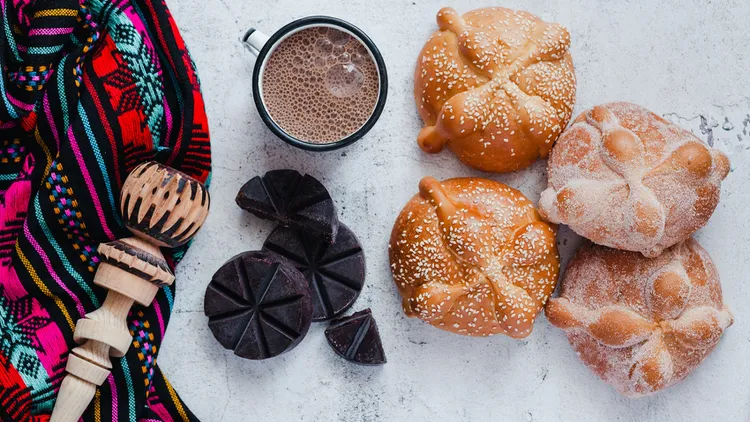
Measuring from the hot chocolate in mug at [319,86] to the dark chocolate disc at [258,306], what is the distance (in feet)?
1.00

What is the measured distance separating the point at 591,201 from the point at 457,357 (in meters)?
0.55

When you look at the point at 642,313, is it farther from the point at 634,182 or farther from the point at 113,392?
the point at 113,392

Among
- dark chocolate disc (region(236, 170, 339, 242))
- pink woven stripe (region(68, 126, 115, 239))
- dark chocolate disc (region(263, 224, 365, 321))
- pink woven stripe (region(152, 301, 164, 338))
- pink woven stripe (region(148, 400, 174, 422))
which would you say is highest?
pink woven stripe (region(68, 126, 115, 239))

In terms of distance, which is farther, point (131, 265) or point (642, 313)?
point (642, 313)

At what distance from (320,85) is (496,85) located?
1.34ft

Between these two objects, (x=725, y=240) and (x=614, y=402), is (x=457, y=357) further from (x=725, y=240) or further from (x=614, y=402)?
(x=725, y=240)

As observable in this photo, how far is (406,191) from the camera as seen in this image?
71.7 inches

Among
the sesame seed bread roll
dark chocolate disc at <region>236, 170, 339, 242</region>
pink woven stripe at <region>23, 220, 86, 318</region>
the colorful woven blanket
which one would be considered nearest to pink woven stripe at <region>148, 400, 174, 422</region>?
the colorful woven blanket

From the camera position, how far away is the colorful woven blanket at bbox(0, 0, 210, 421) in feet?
5.26

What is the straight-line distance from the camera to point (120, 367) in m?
1.69

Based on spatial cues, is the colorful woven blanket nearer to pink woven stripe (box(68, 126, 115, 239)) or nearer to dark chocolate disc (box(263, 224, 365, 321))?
pink woven stripe (box(68, 126, 115, 239))

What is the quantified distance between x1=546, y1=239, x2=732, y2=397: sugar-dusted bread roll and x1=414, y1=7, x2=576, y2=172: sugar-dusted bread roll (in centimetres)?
34

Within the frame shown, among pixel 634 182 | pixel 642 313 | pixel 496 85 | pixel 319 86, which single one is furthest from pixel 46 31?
pixel 642 313

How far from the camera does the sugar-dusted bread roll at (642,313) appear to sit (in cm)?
162
